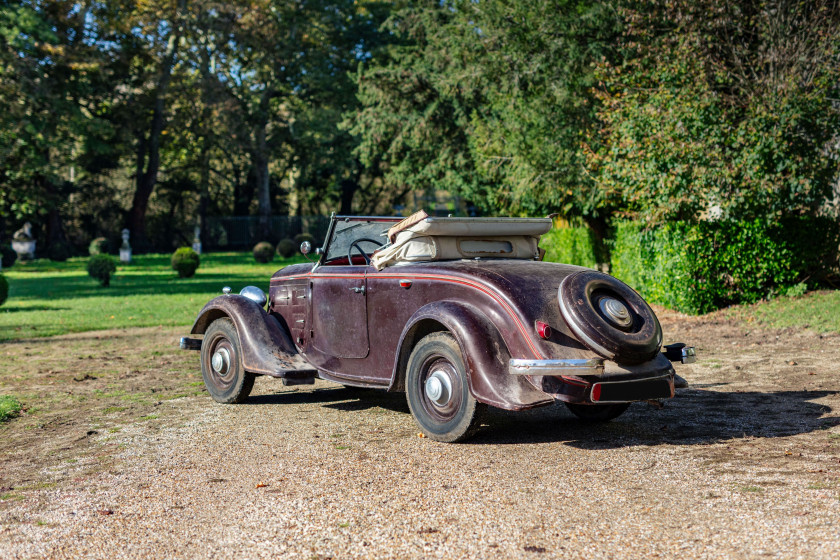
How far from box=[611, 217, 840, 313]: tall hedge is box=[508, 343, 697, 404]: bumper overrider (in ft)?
26.8

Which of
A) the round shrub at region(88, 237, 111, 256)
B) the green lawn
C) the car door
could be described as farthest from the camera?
the round shrub at region(88, 237, 111, 256)

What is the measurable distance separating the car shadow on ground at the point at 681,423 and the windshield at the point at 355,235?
1.91m

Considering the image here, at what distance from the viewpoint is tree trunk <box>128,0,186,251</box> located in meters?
43.5

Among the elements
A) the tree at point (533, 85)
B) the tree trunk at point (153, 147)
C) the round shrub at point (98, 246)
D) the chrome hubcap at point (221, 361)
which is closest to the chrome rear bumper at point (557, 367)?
the chrome hubcap at point (221, 361)

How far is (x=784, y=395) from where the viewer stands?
293 inches

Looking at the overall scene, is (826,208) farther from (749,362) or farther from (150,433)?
(150,433)

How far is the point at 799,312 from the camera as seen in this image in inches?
481

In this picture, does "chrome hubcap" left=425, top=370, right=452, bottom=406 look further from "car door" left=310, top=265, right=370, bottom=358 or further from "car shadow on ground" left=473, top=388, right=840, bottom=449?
"car door" left=310, top=265, right=370, bottom=358

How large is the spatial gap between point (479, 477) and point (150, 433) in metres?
2.83

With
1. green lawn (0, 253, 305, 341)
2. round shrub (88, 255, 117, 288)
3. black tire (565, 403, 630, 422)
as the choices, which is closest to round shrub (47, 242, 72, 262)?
green lawn (0, 253, 305, 341)

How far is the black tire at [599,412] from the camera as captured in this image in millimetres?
6305

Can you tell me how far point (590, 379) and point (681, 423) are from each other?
1.45 metres

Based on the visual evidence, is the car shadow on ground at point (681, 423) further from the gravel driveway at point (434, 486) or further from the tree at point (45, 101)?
the tree at point (45, 101)

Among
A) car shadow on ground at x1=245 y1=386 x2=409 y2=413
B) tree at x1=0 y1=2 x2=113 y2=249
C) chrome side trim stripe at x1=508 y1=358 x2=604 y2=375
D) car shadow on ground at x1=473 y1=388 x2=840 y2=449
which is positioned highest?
tree at x1=0 y1=2 x2=113 y2=249
